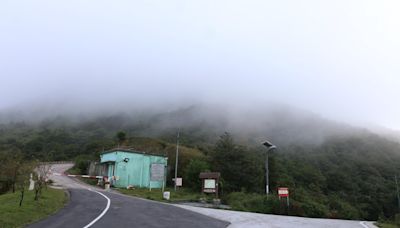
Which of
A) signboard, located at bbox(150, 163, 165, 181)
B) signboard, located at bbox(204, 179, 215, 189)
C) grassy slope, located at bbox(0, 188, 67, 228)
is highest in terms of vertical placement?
signboard, located at bbox(150, 163, 165, 181)

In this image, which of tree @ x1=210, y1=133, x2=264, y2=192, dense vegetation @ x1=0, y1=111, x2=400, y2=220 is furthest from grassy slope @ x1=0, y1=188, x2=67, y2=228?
tree @ x1=210, y1=133, x2=264, y2=192

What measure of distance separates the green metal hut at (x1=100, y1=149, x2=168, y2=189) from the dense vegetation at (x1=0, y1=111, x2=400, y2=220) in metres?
3.63

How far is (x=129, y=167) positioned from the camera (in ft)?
124

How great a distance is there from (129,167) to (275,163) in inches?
718

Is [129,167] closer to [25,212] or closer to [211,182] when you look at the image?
[211,182]

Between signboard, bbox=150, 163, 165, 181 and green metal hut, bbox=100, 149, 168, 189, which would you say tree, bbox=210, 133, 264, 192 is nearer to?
signboard, bbox=150, 163, 165, 181

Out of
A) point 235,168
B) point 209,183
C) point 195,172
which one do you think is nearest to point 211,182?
point 209,183

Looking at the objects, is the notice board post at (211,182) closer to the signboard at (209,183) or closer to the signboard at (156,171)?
the signboard at (209,183)

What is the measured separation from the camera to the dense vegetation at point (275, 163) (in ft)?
89.5

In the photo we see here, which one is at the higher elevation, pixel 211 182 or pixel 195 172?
pixel 195 172

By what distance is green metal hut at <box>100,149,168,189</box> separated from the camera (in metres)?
37.0

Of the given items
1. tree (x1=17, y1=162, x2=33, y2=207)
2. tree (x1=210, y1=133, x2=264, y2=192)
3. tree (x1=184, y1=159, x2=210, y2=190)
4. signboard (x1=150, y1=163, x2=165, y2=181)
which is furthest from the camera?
tree (x1=210, y1=133, x2=264, y2=192)

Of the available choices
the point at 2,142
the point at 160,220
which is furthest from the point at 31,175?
the point at 2,142

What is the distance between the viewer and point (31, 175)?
17078 mm
